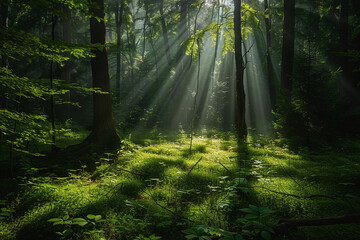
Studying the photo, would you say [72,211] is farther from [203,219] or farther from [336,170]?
[336,170]

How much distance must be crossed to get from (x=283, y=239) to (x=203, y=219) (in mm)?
847

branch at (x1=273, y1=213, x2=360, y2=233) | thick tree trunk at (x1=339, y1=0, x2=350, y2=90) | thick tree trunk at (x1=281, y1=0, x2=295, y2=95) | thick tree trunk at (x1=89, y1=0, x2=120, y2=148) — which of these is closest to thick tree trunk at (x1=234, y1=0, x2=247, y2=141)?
Answer: thick tree trunk at (x1=281, y1=0, x2=295, y2=95)

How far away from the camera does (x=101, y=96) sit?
18.3ft

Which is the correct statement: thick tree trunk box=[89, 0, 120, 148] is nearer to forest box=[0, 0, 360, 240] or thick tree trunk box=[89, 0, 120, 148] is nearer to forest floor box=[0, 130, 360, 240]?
forest box=[0, 0, 360, 240]

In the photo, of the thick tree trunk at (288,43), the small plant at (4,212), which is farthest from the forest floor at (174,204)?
the thick tree trunk at (288,43)

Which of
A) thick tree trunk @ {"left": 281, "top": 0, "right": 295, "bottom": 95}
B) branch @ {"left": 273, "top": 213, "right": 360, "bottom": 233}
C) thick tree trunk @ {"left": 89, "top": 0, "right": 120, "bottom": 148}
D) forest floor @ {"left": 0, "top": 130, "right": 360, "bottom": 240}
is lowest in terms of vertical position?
forest floor @ {"left": 0, "top": 130, "right": 360, "bottom": 240}

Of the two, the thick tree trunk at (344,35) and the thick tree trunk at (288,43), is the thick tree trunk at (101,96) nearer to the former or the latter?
the thick tree trunk at (288,43)

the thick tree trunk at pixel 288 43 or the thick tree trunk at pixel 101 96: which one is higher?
the thick tree trunk at pixel 288 43

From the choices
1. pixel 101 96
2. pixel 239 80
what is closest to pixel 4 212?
pixel 101 96

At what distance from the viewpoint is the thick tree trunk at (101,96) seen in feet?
17.8

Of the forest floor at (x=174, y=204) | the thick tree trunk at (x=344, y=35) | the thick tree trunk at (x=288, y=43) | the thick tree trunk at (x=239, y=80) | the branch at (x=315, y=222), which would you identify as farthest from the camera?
the thick tree trunk at (x=344, y=35)

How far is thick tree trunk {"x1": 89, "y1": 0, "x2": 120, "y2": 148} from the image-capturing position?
5414mm

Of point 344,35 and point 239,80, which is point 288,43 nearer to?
point 239,80

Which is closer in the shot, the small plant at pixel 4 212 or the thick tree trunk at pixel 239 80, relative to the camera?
the small plant at pixel 4 212
